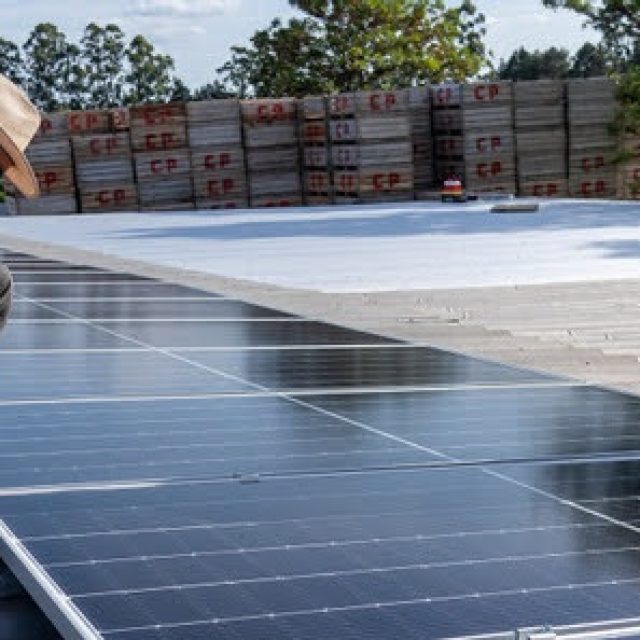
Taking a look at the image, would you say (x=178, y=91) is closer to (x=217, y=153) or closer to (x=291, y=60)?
(x=291, y=60)

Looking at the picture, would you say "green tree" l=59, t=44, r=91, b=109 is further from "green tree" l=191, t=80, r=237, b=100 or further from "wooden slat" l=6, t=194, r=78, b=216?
"wooden slat" l=6, t=194, r=78, b=216

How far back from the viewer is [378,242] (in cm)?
2138

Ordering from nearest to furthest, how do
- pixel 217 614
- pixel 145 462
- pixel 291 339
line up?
pixel 217 614 < pixel 145 462 < pixel 291 339

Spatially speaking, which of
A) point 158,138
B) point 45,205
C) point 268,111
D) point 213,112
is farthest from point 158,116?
point 45,205

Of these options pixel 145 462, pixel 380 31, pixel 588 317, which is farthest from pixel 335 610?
pixel 380 31

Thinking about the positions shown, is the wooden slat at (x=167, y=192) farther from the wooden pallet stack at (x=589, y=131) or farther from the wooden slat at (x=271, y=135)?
the wooden pallet stack at (x=589, y=131)

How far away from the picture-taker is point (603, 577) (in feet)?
14.9

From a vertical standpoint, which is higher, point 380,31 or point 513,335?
point 380,31

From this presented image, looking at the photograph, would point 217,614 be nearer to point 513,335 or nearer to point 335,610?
point 335,610

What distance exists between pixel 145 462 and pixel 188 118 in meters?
24.3

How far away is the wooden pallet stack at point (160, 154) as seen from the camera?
2967 cm

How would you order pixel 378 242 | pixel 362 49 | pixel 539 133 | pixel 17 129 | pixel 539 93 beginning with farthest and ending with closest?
1. pixel 362 49
2. pixel 539 133
3. pixel 539 93
4. pixel 378 242
5. pixel 17 129

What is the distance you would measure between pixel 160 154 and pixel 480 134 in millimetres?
6406

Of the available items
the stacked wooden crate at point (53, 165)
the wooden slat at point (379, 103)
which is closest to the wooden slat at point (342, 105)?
the wooden slat at point (379, 103)
